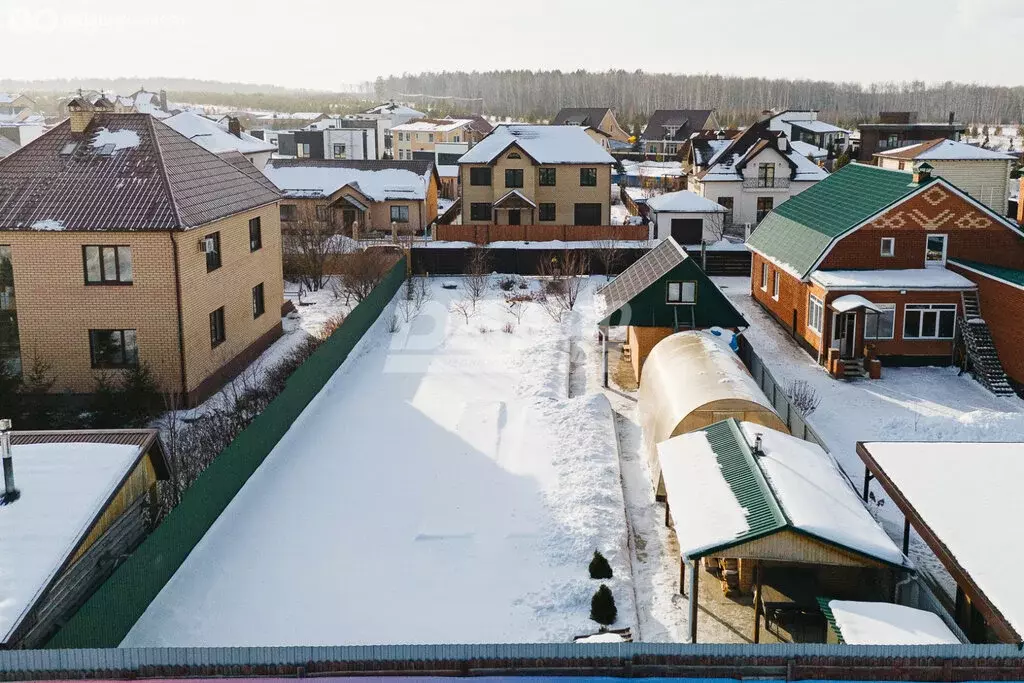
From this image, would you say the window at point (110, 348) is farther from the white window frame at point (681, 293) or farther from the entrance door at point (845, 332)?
the entrance door at point (845, 332)

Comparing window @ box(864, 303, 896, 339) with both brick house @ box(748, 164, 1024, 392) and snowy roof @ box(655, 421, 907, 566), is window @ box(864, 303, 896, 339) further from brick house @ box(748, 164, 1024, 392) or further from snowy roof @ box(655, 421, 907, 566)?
snowy roof @ box(655, 421, 907, 566)

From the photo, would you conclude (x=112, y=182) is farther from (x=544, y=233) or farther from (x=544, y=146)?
(x=544, y=146)

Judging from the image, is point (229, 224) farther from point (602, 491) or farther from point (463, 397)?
point (602, 491)

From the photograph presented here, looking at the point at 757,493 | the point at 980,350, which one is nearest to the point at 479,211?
the point at 980,350

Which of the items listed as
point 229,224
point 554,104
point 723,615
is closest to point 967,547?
point 723,615

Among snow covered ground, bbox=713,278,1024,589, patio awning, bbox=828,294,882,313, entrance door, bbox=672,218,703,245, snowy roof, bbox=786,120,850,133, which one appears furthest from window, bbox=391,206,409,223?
snowy roof, bbox=786,120,850,133

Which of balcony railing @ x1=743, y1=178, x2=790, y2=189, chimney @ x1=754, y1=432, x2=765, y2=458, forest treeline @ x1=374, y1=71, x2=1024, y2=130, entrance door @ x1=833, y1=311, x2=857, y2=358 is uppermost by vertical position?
forest treeline @ x1=374, y1=71, x2=1024, y2=130
